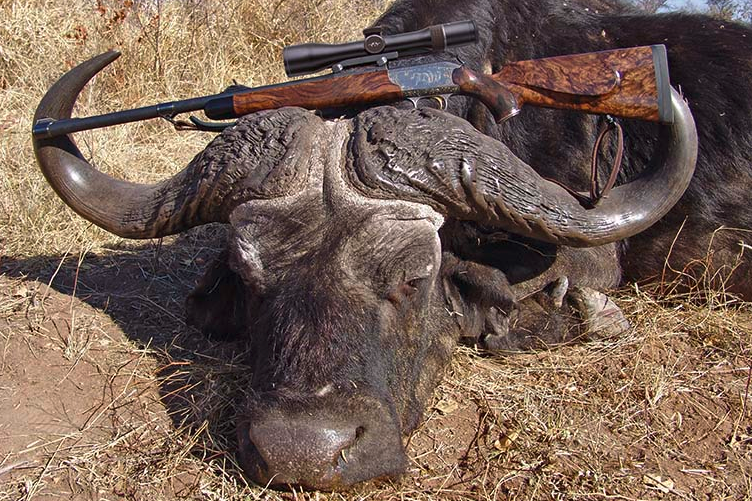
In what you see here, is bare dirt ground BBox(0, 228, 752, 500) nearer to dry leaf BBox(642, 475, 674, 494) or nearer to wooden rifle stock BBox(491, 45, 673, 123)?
dry leaf BBox(642, 475, 674, 494)

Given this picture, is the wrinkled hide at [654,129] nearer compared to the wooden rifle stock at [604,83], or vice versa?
the wooden rifle stock at [604,83]

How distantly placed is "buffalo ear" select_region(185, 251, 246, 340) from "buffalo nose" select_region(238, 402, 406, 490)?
4.14 ft

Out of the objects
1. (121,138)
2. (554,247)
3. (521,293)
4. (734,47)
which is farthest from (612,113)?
(121,138)

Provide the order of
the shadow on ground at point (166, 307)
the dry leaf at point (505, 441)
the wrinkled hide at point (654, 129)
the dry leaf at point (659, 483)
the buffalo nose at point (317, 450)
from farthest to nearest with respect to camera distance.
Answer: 1. the wrinkled hide at point (654, 129)
2. the shadow on ground at point (166, 307)
3. the dry leaf at point (505, 441)
4. the dry leaf at point (659, 483)
5. the buffalo nose at point (317, 450)

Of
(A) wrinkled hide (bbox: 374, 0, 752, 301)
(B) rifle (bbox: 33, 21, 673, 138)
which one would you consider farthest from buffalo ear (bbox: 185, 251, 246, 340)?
(A) wrinkled hide (bbox: 374, 0, 752, 301)

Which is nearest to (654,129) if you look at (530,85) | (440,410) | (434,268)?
(530,85)

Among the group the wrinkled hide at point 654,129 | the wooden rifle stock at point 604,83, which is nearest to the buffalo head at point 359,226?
the wooden rifle stock at point 604,83

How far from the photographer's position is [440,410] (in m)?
A: 3.37

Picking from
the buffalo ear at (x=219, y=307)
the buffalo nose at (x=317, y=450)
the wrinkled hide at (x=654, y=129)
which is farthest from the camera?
the wrinkled hide at (x=654, y=129)

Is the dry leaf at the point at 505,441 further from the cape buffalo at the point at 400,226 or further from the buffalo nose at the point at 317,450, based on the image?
the buffalo nose at the point at 317,450

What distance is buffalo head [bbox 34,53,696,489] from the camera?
267 centimetres

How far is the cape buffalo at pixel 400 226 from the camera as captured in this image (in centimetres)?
269

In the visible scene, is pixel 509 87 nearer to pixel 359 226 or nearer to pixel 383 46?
pixel 383 46

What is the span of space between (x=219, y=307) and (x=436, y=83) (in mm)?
1617
